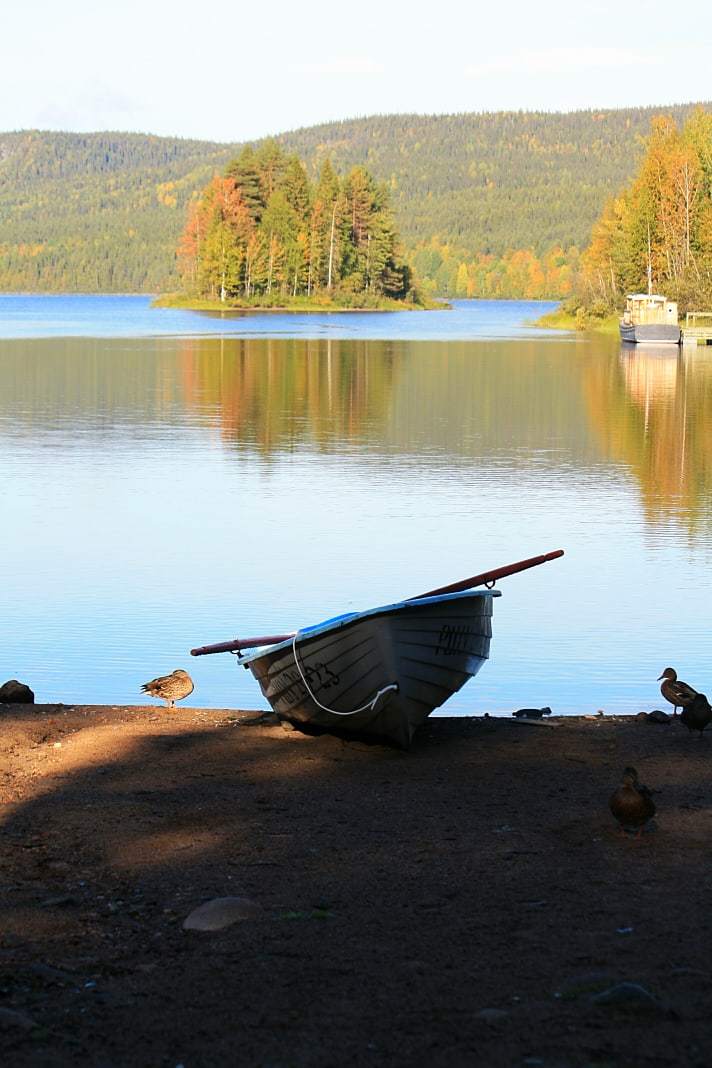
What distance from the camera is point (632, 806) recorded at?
7828mm

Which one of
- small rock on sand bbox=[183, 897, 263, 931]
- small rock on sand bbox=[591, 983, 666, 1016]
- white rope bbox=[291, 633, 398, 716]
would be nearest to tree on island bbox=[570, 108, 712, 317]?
white rope bbox=[291, 633, 398, 716]

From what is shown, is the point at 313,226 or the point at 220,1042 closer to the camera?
the point at 220,1042

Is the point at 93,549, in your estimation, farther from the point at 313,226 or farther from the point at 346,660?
the point at 313,226

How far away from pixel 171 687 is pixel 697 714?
3608mm

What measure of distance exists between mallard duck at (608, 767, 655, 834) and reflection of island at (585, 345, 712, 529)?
39.2ft

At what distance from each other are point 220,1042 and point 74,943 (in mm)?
1202

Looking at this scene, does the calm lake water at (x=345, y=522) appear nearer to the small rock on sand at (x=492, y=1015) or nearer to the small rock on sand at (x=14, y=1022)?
the small rock on sand at (x=492, y=1015)

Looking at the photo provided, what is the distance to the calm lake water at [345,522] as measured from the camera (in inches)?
509

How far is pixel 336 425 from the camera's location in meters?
32.2

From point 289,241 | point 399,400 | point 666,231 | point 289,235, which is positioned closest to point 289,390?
point 399,400

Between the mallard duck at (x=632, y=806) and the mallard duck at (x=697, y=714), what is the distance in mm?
2139

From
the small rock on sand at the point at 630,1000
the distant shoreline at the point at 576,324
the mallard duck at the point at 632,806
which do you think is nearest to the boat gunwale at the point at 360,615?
the mallard duck at the point at 632,806

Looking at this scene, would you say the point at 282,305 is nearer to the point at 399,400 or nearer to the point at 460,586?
the point at 399,400

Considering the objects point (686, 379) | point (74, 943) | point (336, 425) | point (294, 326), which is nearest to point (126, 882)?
point (74, 943)
